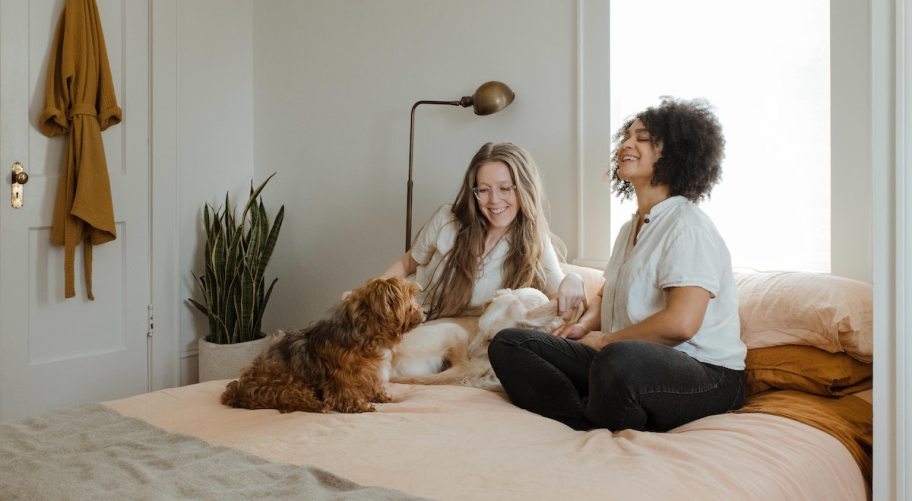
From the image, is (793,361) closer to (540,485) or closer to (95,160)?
(540,485)

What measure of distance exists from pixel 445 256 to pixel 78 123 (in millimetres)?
1876

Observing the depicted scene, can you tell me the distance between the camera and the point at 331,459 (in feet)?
5.79

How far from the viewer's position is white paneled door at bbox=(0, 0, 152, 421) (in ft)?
11.8

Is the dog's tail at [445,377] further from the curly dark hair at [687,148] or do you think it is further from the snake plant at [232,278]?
the snake plant at [232,278]

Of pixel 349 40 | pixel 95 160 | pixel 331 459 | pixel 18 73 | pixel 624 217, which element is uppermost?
pixel 349 40

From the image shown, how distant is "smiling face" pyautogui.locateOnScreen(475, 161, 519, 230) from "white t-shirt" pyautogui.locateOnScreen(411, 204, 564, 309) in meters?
0.08

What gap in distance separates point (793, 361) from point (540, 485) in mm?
1094

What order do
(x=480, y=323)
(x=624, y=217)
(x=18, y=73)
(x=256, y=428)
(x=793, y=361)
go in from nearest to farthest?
(x=256, y=428) < (x=793, y=361) < (x=480, y=323) < (x=624, y=217) < (x=18, y=73)

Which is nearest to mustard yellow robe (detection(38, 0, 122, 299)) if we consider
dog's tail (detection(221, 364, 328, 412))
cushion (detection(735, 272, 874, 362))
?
dog's tail (detection(221, 364, 328, 412))

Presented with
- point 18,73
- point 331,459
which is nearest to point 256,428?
point 331,459

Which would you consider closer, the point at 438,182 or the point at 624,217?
the point at 624,217

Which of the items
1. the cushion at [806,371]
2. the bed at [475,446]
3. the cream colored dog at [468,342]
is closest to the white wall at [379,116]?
the cream colored dog at [468,342]

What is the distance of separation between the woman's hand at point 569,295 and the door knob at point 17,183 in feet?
8.31

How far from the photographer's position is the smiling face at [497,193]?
2977 mm
